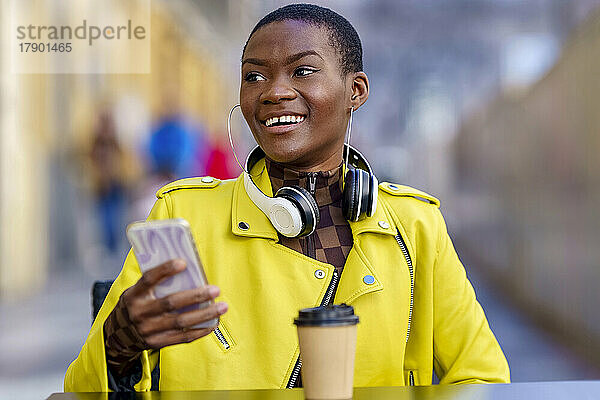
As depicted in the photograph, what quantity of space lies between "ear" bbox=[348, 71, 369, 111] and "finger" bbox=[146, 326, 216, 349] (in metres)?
0.72

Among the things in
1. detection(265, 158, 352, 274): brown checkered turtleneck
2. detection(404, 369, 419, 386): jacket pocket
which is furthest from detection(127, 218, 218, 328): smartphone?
detection(404, 369, 419, 386): jacket pocket

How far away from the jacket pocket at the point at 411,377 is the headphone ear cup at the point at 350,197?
0.31 m

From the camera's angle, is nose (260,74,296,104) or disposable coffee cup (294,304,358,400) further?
nose (260,74,296,104)

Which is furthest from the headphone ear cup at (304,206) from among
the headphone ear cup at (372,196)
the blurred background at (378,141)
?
the blurred background at (378,141)

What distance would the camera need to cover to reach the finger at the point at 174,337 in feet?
3.71

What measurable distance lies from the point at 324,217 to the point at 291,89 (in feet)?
0.84

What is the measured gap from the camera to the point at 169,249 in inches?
41.4

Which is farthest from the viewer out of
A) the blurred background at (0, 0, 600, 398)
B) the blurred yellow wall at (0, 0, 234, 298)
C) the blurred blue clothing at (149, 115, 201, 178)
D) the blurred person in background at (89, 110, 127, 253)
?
the blurred person in background at (89, 110, 127, 253)

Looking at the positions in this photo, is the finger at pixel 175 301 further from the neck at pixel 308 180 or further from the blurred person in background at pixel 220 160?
the blurred person in background at pixel 220 160

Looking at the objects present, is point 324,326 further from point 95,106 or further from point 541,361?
point 95,106

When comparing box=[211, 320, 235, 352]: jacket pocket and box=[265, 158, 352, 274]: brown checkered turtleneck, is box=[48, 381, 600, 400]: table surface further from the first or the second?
box=[265, 158, 352, 274]: brown checkered turtleneck

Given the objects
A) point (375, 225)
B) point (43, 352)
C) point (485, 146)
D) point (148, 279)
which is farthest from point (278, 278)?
point (485, 146)

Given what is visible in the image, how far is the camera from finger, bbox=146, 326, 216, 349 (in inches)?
44.5

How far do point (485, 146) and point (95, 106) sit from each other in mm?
3065
